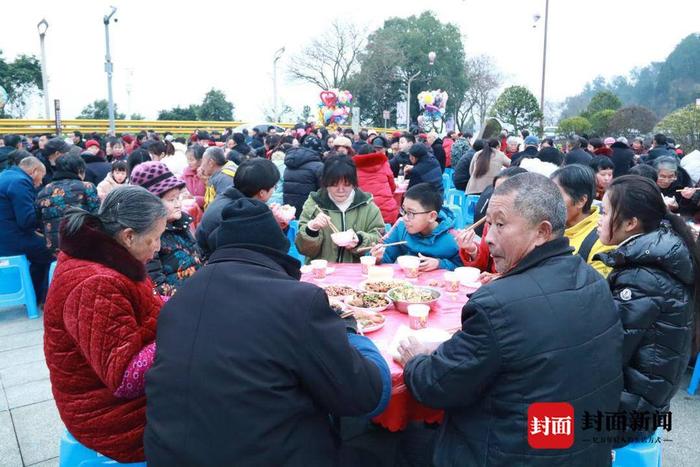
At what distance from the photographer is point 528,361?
1.50 meters

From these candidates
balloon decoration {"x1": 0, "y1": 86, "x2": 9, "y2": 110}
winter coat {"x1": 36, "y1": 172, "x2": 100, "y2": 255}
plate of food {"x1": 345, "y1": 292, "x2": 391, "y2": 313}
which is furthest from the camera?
balloon decoration {"x1": 0, "y1": 86, "x2": 9, "y2": 110}

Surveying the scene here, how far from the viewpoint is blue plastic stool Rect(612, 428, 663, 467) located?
2.13 m

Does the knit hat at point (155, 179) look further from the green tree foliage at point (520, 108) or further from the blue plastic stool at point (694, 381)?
the green tree foliage at point (520, 108)

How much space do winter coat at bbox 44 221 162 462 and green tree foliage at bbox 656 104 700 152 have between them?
48.1 ft

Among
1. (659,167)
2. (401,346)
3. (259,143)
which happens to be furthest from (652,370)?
(259,143)

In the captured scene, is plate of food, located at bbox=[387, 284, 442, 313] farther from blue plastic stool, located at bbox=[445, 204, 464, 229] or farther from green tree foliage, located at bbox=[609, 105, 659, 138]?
green tree foliage, located at bbox=[609, 105, 659, 138]

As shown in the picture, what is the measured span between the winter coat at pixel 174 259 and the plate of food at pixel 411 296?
1265mm

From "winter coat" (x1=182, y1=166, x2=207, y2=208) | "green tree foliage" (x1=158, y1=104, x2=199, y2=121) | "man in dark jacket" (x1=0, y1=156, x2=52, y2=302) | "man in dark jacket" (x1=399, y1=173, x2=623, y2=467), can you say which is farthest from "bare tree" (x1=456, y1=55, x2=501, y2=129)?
"man in dark jacket" (x1=399, y1=173, x2=623, y2=467)

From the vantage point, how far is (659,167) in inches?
228

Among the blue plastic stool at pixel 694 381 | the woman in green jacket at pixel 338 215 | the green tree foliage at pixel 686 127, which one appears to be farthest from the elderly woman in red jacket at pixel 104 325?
the green tree foliage at pixel 686 127

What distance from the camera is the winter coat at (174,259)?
2.94 metres

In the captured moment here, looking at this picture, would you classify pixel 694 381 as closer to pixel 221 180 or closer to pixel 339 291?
pixel 339 291

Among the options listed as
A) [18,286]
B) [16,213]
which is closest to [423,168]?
[16,213]

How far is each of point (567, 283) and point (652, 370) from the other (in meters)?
0.84
